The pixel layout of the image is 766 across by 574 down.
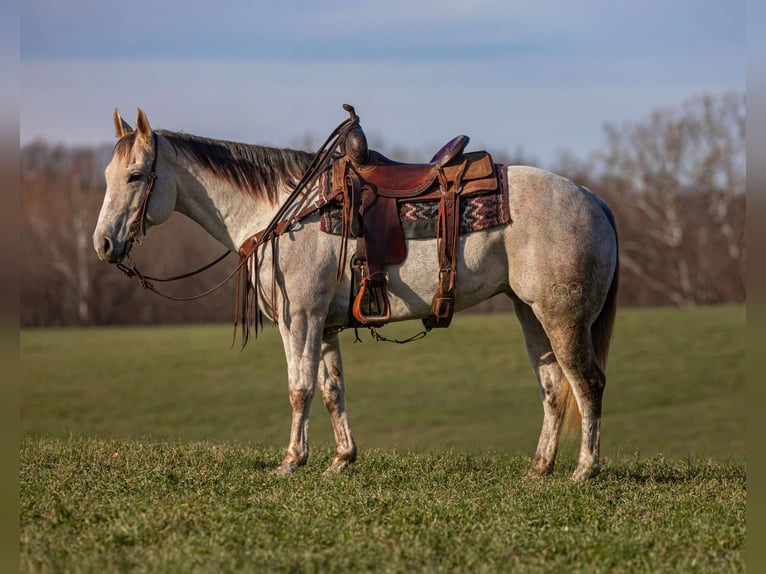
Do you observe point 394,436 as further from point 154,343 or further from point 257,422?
point 154,343

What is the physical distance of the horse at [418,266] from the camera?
7.11 metres

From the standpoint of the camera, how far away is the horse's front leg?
713cm

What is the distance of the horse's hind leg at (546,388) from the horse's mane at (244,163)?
2.20 meters

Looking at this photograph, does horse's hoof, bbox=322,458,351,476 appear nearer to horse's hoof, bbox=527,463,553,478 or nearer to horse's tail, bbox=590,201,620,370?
horse's hoof, bbox=527,463,553,478

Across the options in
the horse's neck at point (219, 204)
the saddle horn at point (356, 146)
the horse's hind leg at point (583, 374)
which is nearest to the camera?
the horse's hind leg at point (583, 374)

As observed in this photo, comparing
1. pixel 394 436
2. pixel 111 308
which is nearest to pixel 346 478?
pixel 394 436

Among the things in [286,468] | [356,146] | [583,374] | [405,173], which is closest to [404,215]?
[405,173]

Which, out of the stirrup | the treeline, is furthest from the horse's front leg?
the treeline

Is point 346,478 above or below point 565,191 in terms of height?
below

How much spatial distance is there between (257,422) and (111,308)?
26.7 metres

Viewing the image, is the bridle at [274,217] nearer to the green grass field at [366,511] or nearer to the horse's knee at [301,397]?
the horse's knee at [301,397]

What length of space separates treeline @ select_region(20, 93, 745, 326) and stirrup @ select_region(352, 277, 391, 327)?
37084mm

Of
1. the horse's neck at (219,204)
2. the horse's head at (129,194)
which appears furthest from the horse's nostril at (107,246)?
the horse's neck at (219,204)

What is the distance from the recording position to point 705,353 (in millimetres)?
29641
